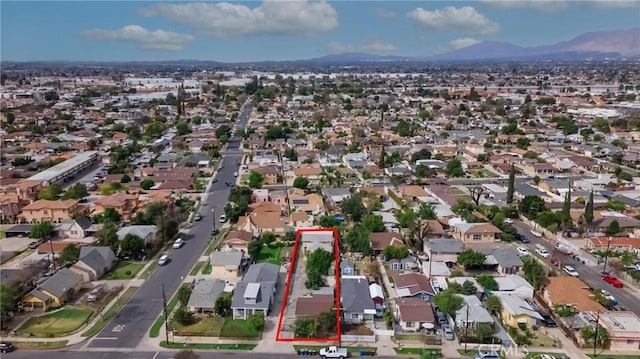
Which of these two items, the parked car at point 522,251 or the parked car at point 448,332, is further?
the parked car at point 522,251

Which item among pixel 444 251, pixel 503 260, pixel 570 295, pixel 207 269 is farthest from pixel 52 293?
pixel 570 295

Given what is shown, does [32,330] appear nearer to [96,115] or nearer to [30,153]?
[30,153]

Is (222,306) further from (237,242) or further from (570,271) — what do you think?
(570,271)

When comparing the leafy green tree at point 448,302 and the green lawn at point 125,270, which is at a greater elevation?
the leafy green tree at point 448,302

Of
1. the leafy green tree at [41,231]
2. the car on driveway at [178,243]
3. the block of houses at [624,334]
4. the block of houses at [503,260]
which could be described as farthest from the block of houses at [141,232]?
the block of houses at [624,334]

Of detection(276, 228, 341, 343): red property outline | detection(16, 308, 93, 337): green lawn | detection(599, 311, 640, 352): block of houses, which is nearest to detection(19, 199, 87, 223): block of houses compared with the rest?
detection(16, 308, 93, 337): green lawn

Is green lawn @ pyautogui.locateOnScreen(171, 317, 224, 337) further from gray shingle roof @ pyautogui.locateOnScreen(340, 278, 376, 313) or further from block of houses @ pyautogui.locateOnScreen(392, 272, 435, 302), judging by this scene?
block of houses @ pyautogui.locateOnScreen(392, 272, 435, 302)

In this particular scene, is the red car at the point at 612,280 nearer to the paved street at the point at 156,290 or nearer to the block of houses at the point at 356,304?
the block of houses at the point at 356,304
